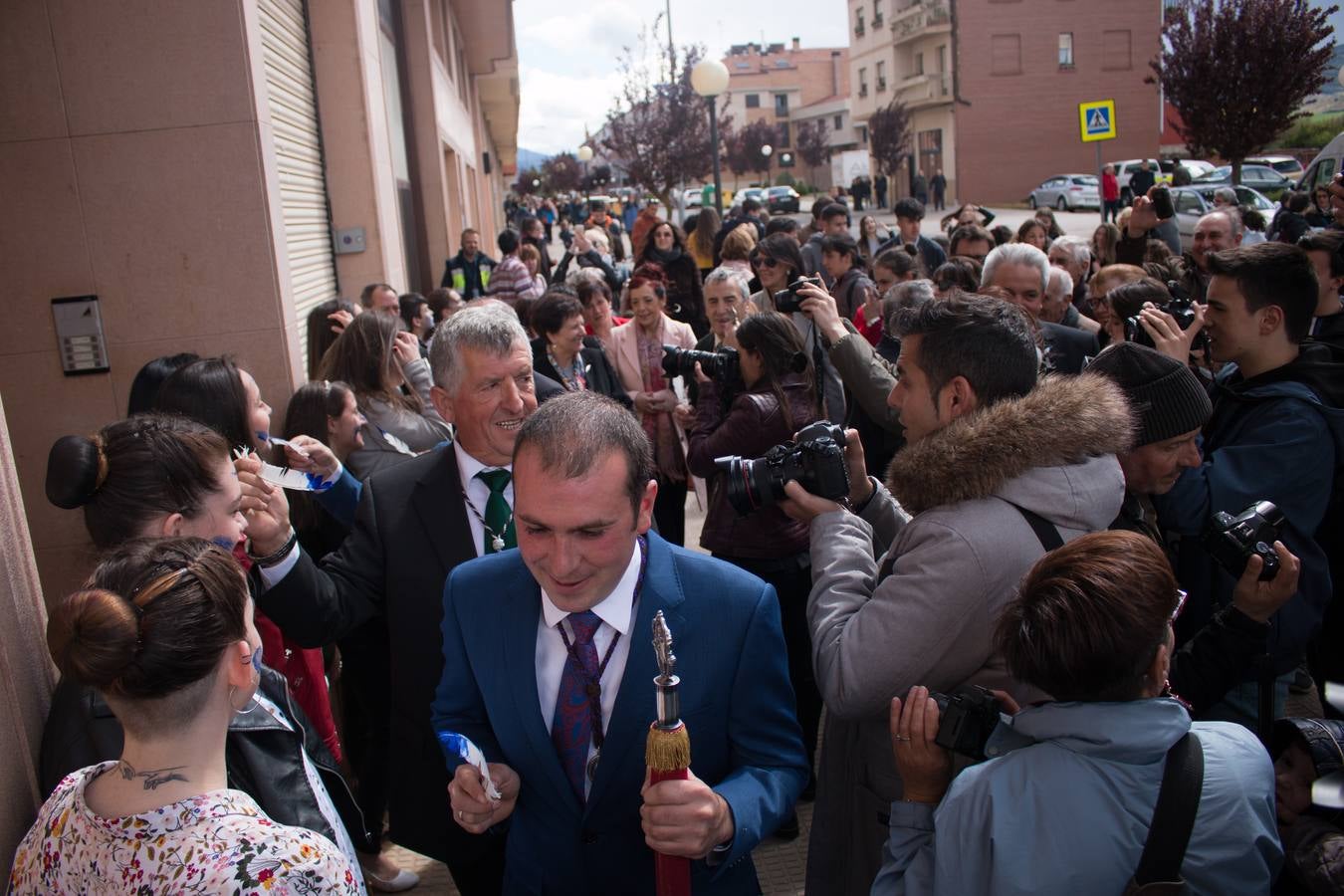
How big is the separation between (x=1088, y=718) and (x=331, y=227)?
292 inches

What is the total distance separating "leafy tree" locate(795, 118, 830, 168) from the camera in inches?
2611

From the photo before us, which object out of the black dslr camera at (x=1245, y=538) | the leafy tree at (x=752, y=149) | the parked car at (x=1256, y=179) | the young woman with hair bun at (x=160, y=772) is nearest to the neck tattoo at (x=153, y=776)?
the young woman with hair bun at (x=160, y=772)

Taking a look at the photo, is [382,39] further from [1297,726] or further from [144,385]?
[1297,726]

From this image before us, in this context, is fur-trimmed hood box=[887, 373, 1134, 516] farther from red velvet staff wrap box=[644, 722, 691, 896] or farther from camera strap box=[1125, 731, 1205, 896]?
red velvet staff wrap box=[644, 722, 691, 896]

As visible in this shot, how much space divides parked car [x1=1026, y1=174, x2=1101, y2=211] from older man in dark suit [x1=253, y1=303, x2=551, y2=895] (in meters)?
35.9

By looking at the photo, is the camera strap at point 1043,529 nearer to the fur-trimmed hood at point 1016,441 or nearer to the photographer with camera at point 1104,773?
the fur-trimmed hood at point 1016,441

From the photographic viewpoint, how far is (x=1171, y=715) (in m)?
1.81

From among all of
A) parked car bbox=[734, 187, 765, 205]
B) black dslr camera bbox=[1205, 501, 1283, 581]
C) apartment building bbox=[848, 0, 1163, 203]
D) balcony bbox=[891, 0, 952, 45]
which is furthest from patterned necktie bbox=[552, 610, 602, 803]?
balcony bbox=[891, 0, 952, 45]

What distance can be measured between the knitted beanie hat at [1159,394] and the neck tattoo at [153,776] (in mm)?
2434

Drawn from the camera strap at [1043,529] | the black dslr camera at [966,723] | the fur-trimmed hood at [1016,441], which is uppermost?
the fur-trimmed hood at [1016,441]

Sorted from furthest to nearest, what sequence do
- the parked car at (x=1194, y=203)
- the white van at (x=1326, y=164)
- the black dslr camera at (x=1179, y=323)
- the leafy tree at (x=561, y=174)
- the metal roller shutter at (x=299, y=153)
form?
the leafy tree at (x=561, y=174) < the parked car at (x=1194, y=203) < the white van at (x=1326, y=164) < the metal roller shutter at (x=299, y=153) < the black dslr camera at (x=1179, y=323)

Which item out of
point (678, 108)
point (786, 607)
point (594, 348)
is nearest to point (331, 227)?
point (594, 348)

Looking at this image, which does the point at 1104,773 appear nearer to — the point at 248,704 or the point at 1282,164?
the point at 248,704

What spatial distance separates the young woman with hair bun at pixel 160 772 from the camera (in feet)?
5.28
